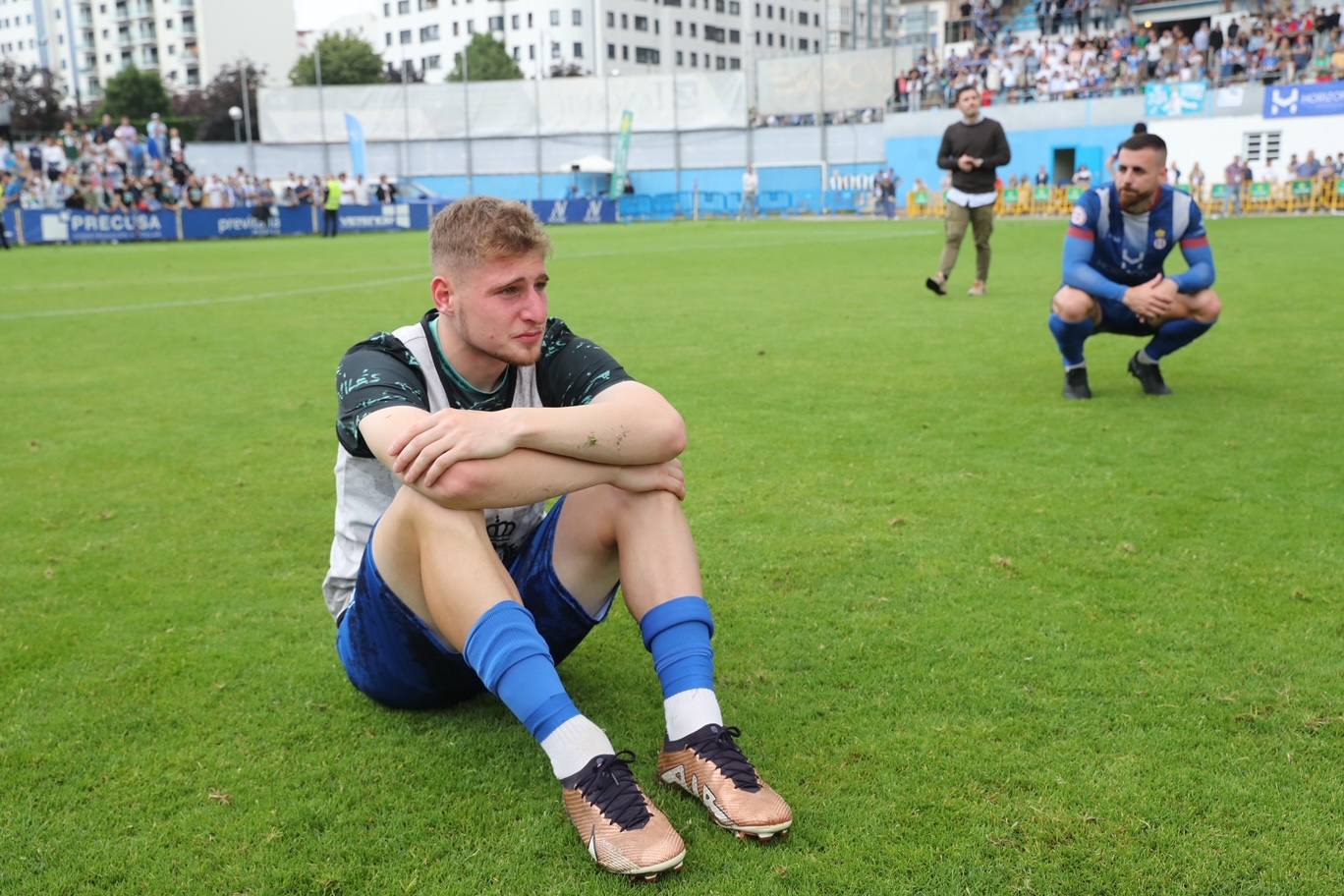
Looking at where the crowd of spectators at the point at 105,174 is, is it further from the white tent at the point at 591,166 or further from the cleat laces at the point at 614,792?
the cleat laces at the point at 614,792

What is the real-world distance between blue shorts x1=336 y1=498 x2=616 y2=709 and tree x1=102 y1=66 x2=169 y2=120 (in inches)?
3374

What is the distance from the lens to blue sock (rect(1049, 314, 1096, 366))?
23.9 feet

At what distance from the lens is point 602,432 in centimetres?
276

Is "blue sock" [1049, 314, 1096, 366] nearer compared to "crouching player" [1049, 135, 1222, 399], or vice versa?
"crouching player" [1049, 135, 1222, 399]

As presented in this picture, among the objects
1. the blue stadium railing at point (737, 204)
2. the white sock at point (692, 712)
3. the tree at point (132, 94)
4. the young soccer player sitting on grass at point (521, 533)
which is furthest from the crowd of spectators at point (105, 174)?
the tree at point (132, 94)

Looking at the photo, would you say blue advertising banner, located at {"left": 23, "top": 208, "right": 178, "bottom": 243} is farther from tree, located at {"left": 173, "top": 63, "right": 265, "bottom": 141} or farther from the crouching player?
tree, located at {"left": 173, "top": 63, "right": 265, "bottom": 141}

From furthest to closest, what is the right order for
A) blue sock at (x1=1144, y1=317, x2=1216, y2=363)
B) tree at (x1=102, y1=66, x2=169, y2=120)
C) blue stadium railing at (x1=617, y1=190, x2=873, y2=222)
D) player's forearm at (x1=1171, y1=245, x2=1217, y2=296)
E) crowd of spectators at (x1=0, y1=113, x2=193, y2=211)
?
tree at (x1=102, y1=66, x2=169, y2=120) < blue stadium railing at (x1=617, y1=190, x2=873, y2=222) < crowd of spectators at (x1=0, y1=113, x2=193, y2=211) < blue sock at (x1=1144, y1=317, x2=1216, y2=363) < player's forearm at (x1=1171, y1=245, x2=1217, y2=296)

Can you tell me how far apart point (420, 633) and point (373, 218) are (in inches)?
1460

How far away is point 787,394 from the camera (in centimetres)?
777

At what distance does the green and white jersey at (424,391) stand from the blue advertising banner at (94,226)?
100ft

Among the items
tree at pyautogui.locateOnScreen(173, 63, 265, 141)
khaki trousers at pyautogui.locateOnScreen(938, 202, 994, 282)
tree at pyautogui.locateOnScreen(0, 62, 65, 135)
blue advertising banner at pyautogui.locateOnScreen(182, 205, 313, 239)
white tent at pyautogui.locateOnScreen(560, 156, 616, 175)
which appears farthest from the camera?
tree at pyautogui.locateOnScreen(173, 63, 265, 141)

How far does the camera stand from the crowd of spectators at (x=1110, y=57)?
3956cm

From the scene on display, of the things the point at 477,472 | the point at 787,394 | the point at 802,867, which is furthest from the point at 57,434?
the point at 802,867

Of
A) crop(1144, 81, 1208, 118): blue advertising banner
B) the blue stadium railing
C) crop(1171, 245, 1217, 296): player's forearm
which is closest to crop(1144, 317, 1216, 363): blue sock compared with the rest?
crop(1171, 245, 1217, 296): player's forearm
